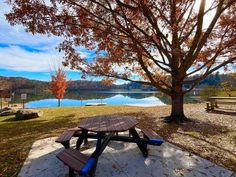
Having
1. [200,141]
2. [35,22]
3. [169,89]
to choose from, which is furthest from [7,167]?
[169,89]

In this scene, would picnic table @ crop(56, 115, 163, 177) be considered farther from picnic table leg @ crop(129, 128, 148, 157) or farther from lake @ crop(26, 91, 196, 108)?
lake @ crop(26, 91, 196, 108)

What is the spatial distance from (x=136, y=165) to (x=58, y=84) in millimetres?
24915

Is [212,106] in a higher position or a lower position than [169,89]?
lower

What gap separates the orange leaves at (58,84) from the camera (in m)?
27.2

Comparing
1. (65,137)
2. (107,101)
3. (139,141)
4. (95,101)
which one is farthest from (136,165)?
(107,101)

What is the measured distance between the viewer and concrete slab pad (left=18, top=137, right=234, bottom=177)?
3934 millimetres

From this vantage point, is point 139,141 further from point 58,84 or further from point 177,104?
point 58,84

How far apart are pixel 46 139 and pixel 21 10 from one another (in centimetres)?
430

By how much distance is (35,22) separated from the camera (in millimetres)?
6410

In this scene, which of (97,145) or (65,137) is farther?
(65,137)

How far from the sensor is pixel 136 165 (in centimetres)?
423

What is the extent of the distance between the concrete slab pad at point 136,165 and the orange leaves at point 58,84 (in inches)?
898

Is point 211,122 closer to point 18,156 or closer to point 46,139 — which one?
point 46,139

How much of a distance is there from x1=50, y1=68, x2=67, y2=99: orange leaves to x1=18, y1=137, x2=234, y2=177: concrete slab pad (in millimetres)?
22822
